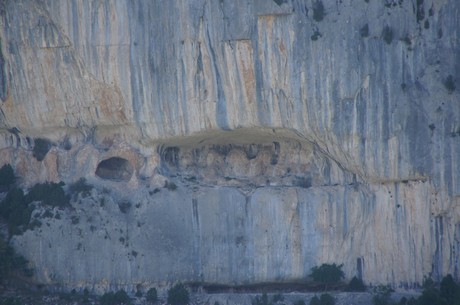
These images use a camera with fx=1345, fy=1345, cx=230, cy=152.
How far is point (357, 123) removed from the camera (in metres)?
63.9

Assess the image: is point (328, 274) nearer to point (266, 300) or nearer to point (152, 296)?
point (266, 300)

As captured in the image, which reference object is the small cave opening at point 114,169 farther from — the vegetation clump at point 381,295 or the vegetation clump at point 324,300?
the vegetation clump at point 381,295

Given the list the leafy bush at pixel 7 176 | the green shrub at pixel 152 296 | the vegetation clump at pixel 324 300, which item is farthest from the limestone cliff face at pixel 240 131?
the vegetation clump at pixel 324 300

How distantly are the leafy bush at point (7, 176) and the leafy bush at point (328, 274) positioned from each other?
15.8 meters

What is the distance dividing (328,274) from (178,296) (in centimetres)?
731

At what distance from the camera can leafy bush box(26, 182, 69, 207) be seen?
216 feet

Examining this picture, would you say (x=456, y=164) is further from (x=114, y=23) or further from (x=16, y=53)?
(x=16, y=53)

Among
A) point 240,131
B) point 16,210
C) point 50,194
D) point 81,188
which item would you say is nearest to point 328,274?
point 240,131

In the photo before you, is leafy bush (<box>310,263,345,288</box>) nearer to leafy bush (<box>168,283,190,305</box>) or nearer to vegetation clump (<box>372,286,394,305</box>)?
vegetation clump (<box>372,286,394,305</box>)

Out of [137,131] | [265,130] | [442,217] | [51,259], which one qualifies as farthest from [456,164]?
[51,259]

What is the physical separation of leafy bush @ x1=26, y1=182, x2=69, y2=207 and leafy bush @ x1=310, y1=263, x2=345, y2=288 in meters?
12.7

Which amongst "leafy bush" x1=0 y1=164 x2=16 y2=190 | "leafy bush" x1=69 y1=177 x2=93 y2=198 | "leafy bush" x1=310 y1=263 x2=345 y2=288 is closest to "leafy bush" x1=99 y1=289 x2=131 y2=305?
"leafy bush" x1=69 y1=177 x2=93 y2=198

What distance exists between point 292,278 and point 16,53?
1755cm

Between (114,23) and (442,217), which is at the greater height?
(114,23)
